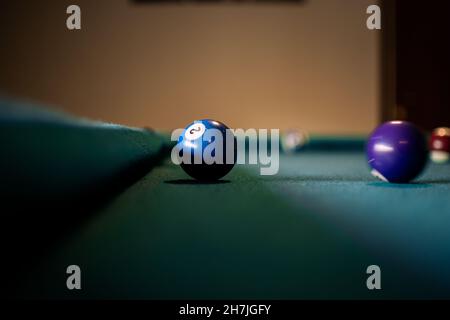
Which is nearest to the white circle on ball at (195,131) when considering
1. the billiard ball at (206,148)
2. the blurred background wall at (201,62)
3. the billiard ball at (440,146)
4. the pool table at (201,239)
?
the billiard ball at (206,148)

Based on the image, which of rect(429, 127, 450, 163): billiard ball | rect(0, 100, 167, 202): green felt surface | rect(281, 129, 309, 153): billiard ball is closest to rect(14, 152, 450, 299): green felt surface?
rect(0, 100, 167, 202): green felt surface

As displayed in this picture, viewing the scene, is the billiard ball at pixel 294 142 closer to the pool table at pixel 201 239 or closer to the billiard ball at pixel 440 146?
the billiard ball at pixel 440 146

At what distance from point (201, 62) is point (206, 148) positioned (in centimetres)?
531

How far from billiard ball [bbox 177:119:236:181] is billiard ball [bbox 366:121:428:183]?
0.67 metres

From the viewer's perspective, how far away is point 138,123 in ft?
24.1

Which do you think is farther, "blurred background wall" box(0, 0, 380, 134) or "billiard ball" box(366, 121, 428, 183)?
"blurred background wall" box(0, 0, 380, 134)

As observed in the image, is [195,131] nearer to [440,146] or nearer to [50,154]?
[50,154]

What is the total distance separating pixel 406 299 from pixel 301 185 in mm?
1460

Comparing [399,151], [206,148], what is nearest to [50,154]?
[206,148]

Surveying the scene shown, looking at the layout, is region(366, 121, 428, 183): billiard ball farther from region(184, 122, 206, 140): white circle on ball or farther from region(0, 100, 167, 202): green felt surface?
region(0, 100, 167, 202): green felt surface

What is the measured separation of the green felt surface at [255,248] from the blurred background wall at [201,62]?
5.65 metres

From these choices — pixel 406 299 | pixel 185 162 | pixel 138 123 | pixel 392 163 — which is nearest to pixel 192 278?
pixel 406 299

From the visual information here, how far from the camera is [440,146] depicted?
442 cm

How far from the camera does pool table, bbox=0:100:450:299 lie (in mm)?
862
